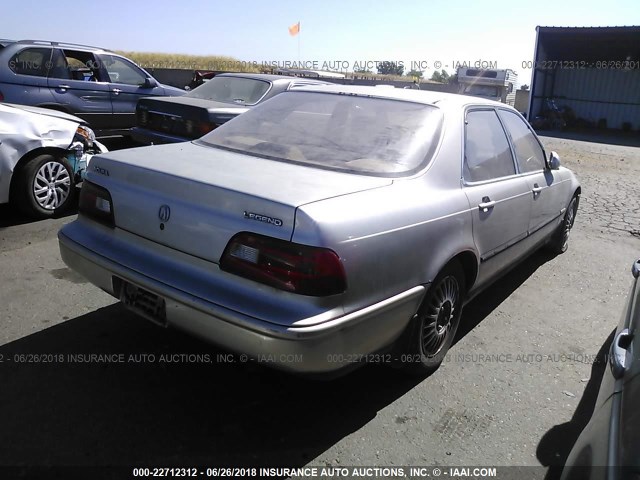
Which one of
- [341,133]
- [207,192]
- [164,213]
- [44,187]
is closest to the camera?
[207,192]

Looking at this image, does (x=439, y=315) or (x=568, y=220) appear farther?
(x=568, y=220)

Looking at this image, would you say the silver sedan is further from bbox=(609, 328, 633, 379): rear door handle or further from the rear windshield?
bbox=(609, 328, 633, 379): rear door handle

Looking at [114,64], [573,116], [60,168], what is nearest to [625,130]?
[573,116]

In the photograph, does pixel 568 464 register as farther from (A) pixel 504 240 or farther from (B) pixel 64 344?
(B) pixel 64 344

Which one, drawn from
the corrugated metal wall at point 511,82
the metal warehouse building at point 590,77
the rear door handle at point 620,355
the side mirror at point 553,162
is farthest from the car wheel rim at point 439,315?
the corrugated metal wall at point 511,82

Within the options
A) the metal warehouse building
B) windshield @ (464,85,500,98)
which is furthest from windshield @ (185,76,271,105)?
windshield @ (464,85,500,98)

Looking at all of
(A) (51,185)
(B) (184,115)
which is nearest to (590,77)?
(B) (184,115)

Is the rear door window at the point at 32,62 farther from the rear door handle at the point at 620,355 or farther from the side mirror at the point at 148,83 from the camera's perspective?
the rear door handle at the point at 620,355

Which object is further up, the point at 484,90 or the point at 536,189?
the point at 484,90

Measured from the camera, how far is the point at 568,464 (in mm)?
1760

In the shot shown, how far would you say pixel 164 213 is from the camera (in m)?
2.67

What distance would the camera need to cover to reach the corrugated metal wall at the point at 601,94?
25.1 metres

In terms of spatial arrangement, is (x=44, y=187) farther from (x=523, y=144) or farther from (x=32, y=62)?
(x=523, y=144)

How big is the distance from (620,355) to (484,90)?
85.2 ft
